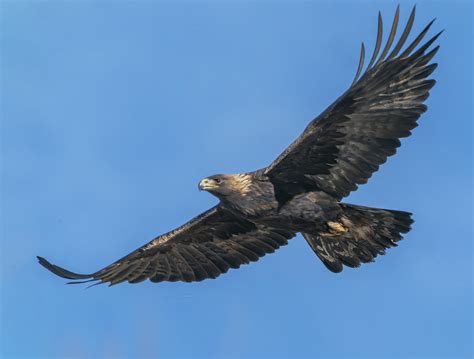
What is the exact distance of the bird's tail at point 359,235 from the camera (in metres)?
17.1

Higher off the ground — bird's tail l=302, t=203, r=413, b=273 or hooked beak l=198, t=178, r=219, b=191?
hooked beak l=198, t=178, r=219, b=191

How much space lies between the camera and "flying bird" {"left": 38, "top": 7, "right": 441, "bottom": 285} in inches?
643

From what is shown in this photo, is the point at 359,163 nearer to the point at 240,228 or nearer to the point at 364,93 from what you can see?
the point at 364,93

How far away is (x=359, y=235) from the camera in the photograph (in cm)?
1750

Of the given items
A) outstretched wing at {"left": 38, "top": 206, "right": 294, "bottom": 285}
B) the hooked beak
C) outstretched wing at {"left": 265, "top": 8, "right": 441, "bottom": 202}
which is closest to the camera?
outstretched wing at {"left": 265, "top": 8, "right": 441, "bottom": 202}

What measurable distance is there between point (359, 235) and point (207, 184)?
2.41 meters

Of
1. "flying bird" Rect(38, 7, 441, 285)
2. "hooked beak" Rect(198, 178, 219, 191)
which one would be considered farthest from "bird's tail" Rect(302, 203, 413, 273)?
"hooked beak" Rect(198, 178, 219, 191)

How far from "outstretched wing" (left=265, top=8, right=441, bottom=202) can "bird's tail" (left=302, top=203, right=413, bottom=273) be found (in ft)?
1.41

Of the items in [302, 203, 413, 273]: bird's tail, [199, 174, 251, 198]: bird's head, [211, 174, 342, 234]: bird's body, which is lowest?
[302, 203, 413, 273]: bird's tail

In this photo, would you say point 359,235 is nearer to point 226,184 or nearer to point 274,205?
point 274,205

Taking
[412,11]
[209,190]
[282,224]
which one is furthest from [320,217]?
[412,11]

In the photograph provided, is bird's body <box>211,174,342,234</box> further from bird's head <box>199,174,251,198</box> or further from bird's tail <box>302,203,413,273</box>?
bird's tail <box>302,203,413,273</box>

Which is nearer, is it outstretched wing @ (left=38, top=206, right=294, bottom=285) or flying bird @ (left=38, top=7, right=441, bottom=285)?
flying bird @ (left=38, top=7, right=441, bottom=285)

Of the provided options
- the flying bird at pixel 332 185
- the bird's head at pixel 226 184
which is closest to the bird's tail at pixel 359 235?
the flying bird at pixel 332 185
